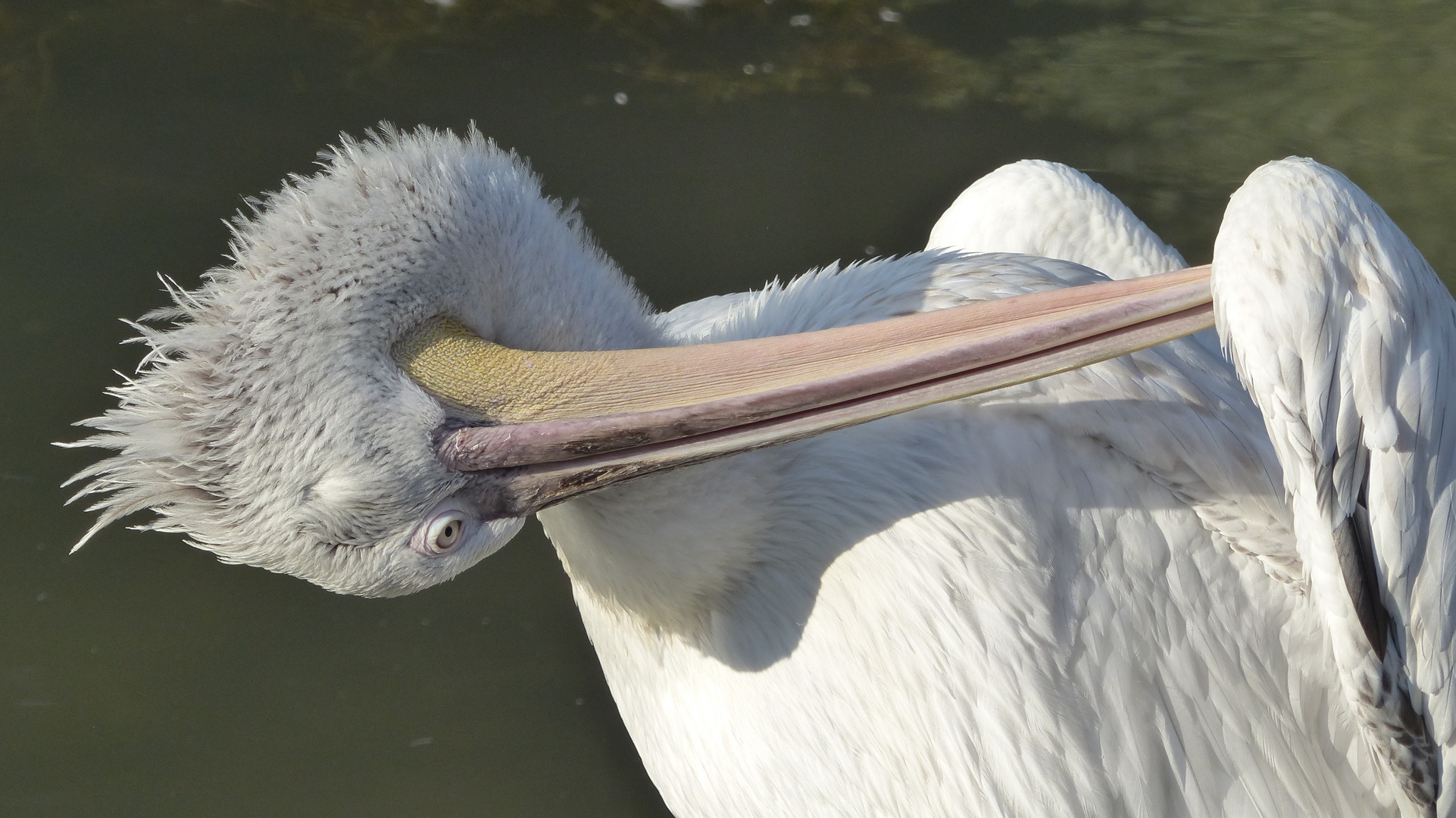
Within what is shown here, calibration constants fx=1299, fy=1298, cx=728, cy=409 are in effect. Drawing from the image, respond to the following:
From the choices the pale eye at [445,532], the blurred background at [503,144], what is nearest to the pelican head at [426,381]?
the pale eye at [445,532]

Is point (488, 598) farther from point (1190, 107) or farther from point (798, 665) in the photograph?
point (1190, 107)

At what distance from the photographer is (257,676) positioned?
342 cm

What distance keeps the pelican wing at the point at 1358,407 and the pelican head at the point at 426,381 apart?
0.11 m

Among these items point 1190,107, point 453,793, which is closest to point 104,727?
point 453,793

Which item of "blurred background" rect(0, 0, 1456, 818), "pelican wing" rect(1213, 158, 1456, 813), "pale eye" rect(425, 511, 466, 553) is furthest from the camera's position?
"blurred background" rect(0, 0, 1456, 818)

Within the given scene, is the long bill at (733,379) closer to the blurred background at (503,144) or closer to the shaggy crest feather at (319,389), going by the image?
the shaggy crest feather at (319,389)

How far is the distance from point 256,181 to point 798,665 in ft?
10.3

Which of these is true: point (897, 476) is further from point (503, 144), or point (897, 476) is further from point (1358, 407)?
point (503, 144)

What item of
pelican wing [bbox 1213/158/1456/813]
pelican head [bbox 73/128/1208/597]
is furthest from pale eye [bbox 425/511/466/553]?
pelican wing [bbox 1213/158/1456/813]

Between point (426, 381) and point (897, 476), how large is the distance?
65 cm

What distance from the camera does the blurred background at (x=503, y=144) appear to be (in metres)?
3.32

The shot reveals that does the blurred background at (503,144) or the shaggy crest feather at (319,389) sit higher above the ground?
the shaggy crest feather at (319,389)

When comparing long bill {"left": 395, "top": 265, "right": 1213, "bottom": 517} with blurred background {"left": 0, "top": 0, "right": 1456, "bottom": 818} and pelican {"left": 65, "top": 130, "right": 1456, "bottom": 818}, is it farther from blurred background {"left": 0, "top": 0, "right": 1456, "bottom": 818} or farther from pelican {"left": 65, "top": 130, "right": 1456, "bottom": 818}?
blurred background {"left": 0, "top": 0, "right": 1456, "bottom": 818}

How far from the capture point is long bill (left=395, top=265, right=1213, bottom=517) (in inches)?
62.8
